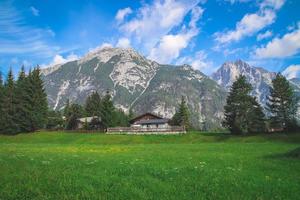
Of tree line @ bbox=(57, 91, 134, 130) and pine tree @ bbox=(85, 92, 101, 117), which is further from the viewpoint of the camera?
pine tree @ bbox=(85, 92, 101, 117)

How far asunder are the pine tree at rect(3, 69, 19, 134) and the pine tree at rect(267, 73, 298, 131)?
73072 millimetres

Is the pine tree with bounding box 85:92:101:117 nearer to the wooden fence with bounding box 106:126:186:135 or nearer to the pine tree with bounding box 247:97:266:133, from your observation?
the wooden fence with bounding box 106:126:186:135

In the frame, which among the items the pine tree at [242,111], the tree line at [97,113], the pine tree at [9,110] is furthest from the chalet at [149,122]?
the pine tree at [9,110]

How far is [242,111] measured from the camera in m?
76.8

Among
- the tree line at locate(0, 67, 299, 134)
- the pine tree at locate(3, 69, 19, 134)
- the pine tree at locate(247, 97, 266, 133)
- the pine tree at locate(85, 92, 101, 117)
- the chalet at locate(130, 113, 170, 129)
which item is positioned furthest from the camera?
the pine tree at locate(85, 92, 101, 117)

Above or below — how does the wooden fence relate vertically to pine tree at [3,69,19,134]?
below

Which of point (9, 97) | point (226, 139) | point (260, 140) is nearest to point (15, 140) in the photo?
point (9, 97)

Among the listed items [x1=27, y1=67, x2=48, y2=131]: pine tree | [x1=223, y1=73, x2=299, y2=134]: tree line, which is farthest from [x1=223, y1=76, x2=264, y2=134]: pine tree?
[x1=27, y1=67, x2=48, y2=131]: pine tree

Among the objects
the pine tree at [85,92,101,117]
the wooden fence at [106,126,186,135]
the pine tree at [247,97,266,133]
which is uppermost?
the pine tree at [85,92,101,117]

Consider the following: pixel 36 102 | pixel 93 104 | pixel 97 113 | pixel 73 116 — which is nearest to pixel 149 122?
pixel 97 113

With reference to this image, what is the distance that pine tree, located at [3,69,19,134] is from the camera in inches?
3273

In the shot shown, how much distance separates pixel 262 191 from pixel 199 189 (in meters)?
2.25

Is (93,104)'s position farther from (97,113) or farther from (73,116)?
(97,113)

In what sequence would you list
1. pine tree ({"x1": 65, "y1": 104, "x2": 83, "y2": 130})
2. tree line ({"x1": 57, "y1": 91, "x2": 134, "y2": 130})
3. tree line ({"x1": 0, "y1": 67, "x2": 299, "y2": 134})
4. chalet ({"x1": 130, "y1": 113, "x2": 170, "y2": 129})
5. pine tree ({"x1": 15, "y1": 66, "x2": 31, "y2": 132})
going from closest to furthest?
tree line ({"x1": 0, "y1": 67, "x2": 299, "y2": 134}), pine tree ({"x1": 15, "y1": 66, "x2": 31, "y2": 132}), tree line ({"x1": 57, "y1": 91, "x2": 134, "y2": 130}), chalet ({"x1": 130, "y1": 113, "x2": 170, "y2": 129}), pine tree ({"x1": 65, "y1": 104, "x2": 83, "y2": 130})
